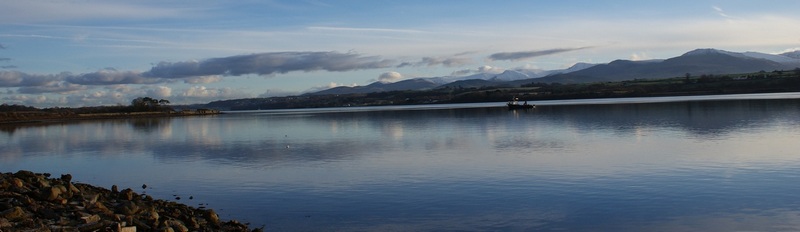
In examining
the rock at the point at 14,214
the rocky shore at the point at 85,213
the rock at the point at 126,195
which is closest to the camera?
the rock at the point at 14,214

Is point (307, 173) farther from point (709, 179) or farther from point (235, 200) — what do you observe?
point (709, 179)

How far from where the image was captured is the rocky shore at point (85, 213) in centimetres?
957

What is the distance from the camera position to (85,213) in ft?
34.6

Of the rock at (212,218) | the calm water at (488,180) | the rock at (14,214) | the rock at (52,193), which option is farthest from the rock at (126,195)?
the rock at (14,214)

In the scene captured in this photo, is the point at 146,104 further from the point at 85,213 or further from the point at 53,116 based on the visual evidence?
the point at 85,213

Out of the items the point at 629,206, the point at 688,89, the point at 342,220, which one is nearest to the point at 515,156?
the point at 629,206

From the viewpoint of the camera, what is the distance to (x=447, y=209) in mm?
13086

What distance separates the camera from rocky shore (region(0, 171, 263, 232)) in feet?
31.4

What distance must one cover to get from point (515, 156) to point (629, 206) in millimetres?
9762

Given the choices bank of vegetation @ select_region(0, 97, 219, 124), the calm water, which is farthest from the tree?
the calm water

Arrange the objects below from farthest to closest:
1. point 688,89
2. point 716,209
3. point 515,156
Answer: point 688,89 < point 515,156 < point 716,209

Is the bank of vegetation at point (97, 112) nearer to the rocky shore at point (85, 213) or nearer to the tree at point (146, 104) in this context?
the tree at point (146, 104)

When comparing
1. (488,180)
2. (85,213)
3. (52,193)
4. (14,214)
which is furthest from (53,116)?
(14,214)

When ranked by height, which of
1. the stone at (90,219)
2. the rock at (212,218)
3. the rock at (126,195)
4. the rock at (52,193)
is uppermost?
the rock at (52,193)
